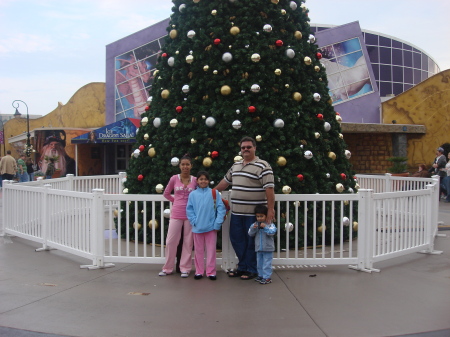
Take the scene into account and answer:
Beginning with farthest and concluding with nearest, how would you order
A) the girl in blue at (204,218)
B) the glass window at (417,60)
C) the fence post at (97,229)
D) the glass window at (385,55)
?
the glass window at (417,60)
the glass window at (385,55)
the fence post at (97,229)
the girl in blue at (204,218)

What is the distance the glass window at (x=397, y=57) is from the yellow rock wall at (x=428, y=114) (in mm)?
16283

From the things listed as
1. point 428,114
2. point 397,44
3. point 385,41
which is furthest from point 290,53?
point 397,44

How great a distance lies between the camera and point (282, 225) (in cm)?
673

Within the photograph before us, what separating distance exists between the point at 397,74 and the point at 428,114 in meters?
16.6

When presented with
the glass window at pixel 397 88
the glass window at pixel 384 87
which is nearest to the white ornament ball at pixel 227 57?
the glass window at pixel 384 87

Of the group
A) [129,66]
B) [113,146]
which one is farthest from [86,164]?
[129,66]

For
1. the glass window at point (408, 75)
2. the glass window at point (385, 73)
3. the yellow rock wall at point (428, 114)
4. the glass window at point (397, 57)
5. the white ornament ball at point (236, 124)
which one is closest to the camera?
the white ornament ball at point (236, 124)

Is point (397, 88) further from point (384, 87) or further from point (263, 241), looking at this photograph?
point (263, 241)

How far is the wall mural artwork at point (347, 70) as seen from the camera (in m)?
27.0

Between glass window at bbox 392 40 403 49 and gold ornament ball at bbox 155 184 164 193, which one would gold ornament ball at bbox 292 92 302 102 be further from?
glass window at bbox 392 40 403 49

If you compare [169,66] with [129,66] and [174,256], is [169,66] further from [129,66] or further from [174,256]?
[129,66]

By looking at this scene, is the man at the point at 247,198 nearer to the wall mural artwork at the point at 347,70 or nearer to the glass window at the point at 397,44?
the wall mural artwork at the point at 347,70

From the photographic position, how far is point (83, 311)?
458 centimetres

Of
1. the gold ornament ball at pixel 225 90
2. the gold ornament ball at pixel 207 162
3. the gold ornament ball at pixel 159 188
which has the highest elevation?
the gold ornament ball at pixel 225 90
